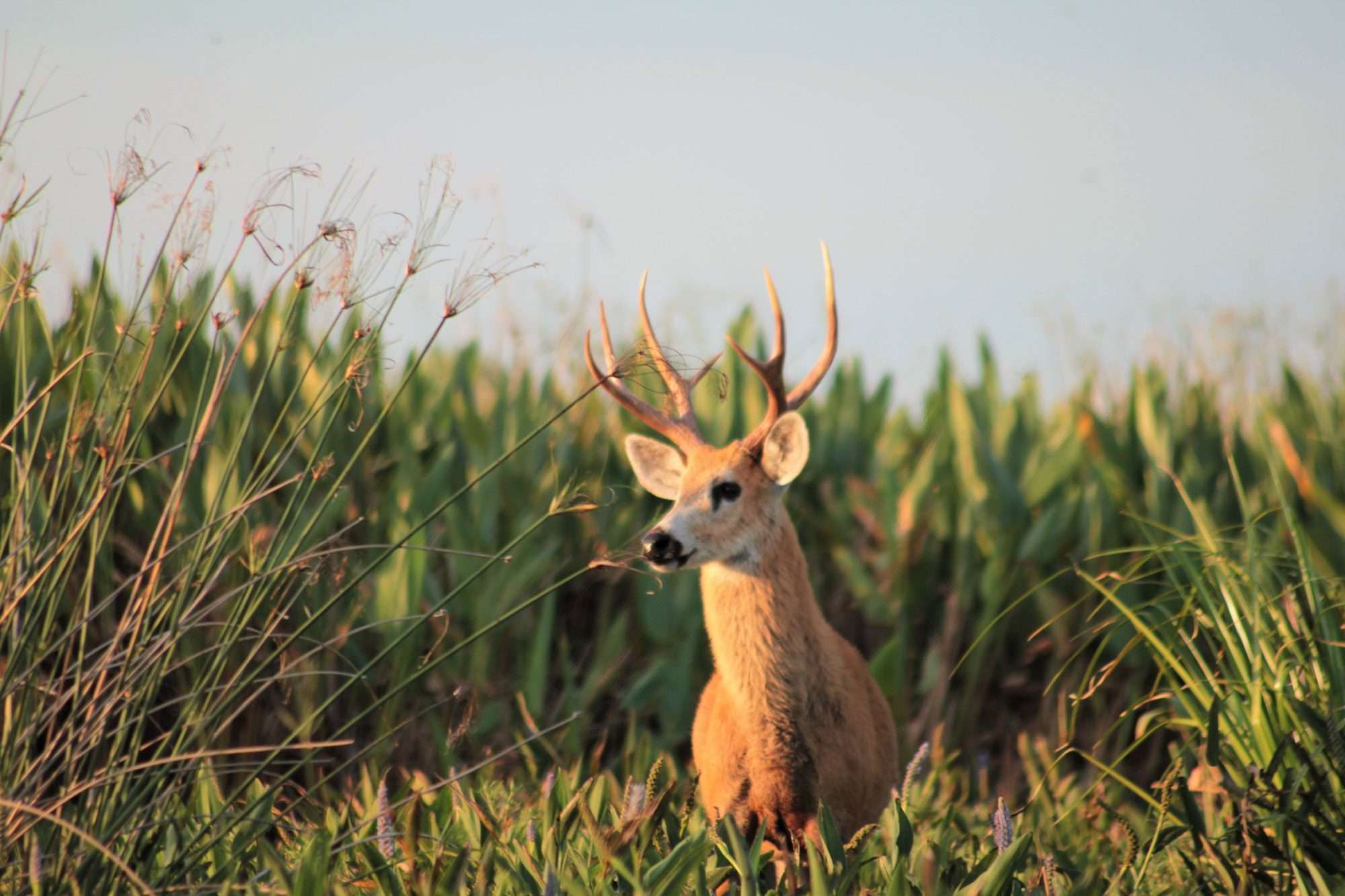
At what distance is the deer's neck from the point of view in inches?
172

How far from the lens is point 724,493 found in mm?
4656

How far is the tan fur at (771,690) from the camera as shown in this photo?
4.23 meters

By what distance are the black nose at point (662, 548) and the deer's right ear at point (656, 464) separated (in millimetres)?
861

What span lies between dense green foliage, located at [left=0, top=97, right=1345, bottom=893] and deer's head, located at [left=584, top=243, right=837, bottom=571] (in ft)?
0.60

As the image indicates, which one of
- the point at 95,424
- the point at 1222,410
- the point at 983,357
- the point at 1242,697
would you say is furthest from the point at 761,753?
the point at 1222,410

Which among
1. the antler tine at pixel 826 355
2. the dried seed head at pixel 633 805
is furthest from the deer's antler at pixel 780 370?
the dried seed head at pixel 633 805

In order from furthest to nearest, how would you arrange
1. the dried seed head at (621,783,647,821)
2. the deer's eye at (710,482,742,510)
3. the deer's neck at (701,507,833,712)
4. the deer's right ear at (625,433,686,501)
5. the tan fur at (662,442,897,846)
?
1. the deer's right ear at (625,433,686,501)
2. the deer's eye at (710,482,742,510)
3. the deer's neck at (701,507,833,712)
4. the tan fur at (662,442,897,846)
5. the dried seed head at (621,783,647,821)

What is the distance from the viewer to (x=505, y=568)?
6.11m

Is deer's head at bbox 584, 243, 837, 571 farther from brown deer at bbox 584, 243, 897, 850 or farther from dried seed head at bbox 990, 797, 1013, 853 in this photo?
dried seed head at bbox 990, 797, 1013, 853

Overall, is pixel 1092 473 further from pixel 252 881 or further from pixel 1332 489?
pixel 252 881

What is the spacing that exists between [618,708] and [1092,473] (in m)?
2.59

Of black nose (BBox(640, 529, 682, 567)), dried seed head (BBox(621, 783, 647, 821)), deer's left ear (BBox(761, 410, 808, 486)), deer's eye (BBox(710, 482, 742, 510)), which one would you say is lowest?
dried seed head (BBox(621, 783, 647, 821))

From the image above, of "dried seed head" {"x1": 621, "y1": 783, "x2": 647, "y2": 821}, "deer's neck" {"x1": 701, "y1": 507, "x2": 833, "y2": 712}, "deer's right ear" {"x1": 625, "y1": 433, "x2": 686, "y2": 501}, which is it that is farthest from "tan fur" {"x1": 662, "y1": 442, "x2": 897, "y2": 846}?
"dried seed head" {"x1": 621, "y1": 783, "x2": 647, "y2": 821}

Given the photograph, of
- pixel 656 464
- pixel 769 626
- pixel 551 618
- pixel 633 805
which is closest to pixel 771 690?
pixel 769 626
